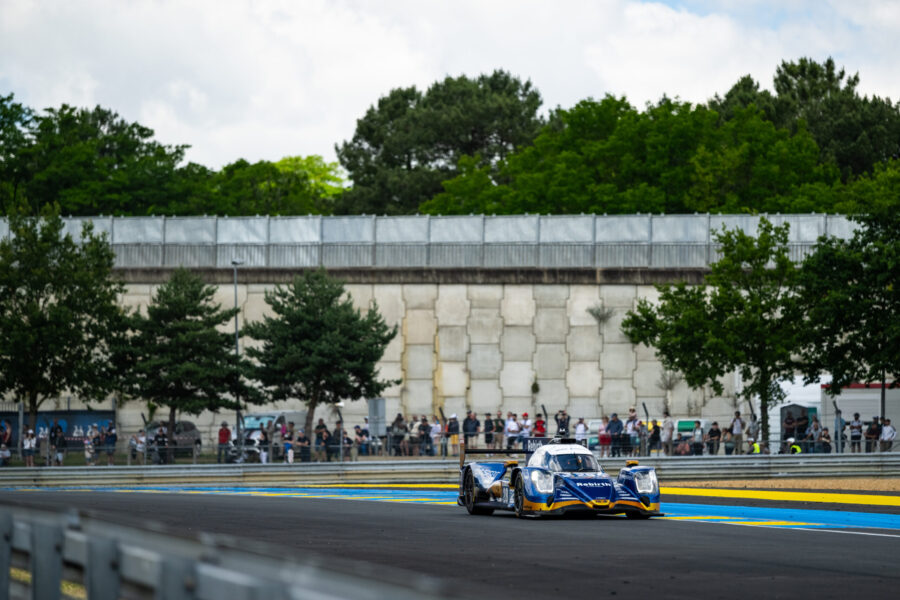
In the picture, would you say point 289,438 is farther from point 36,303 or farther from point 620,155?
point 620,155

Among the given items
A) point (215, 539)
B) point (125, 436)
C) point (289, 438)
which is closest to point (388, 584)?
point (215, 539)

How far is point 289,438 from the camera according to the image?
4200 cm

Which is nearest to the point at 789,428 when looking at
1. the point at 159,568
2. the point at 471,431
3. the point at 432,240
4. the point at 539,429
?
the point at 539,429

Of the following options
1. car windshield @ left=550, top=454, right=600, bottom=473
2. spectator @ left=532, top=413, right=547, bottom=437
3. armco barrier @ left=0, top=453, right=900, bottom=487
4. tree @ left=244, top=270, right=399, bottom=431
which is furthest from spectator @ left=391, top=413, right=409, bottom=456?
car windshield @ left=550, top=454, right=600, bottom=473

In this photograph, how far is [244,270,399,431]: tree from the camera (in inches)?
1938

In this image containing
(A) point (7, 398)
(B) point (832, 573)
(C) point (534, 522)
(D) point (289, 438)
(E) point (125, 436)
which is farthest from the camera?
(A) point (7, 398)

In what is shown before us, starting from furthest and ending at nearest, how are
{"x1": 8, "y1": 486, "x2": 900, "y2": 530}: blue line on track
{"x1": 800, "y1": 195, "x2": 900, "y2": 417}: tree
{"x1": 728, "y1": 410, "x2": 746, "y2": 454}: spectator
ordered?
1. {"x1": 800, "y1": 195, "x2": 900, "y2": 417}: tree
2. {"x1": 728, "y1": 410, "x2": 746, "y2": 454}: spectator
3. {"x1": 8, "y1": 486, "x2": 900, "y2": 530}: blue line on track

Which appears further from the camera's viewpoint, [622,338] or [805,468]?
[622,338]

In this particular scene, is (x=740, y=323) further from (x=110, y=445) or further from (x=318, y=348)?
(x=110, y=445)

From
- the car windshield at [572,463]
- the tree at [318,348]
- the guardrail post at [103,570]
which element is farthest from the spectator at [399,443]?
the guardrail post at [103,570]

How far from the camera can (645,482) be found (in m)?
21.9

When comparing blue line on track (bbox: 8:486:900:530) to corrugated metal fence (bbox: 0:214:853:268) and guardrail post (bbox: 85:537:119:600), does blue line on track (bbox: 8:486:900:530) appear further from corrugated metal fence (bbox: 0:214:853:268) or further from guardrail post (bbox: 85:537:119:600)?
corrugated metal fence (bbox: 0:214:853:268)

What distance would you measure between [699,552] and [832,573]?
2.41m

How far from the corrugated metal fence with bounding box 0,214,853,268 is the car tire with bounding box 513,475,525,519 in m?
33.2
